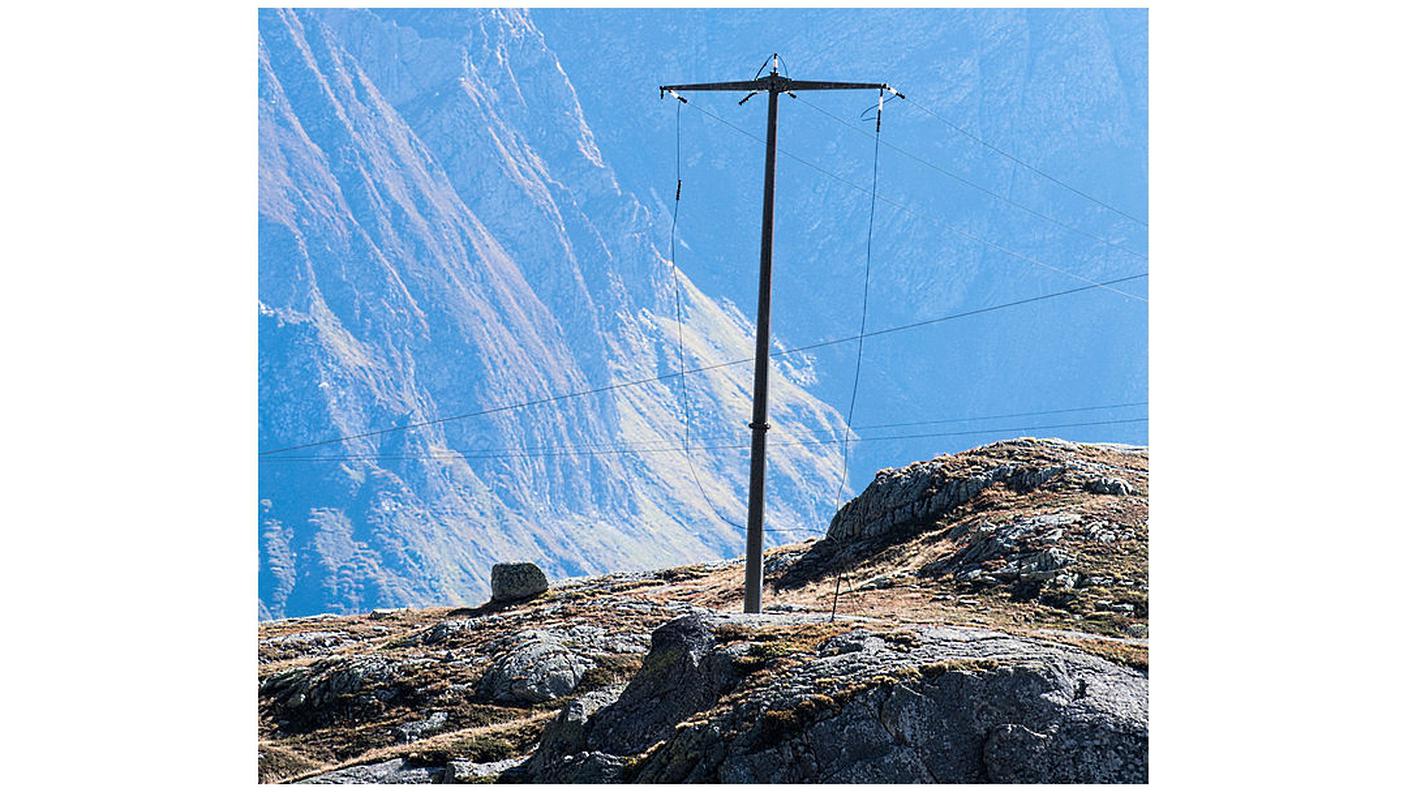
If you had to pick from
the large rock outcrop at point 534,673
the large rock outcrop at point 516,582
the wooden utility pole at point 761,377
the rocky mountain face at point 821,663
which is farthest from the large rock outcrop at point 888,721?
the large rock outcrop at point 516,582

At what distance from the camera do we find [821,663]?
20.4 metres

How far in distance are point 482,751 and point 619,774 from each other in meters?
5.17

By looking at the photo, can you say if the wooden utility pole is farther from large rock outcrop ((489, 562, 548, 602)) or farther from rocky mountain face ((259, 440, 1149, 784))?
large rock outcrop ((489, 562, 548, 602))

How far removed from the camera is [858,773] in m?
18.1

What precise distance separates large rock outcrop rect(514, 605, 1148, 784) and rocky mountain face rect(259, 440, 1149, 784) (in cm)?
3

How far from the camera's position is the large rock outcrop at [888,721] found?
1820 cm

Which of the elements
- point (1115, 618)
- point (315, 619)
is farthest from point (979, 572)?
point (315, 619)

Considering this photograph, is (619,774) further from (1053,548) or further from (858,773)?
(1053,548)

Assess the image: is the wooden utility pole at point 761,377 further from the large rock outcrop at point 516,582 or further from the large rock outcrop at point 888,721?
the large rock outcrop at point 516,582

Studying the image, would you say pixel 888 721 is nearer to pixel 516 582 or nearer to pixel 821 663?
pixel 821 663

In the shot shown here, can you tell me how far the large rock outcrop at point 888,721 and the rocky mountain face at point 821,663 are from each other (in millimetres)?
30

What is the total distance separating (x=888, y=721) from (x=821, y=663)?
6.78 ft

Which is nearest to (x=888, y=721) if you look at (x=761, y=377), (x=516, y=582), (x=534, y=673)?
(x=761, y=377)

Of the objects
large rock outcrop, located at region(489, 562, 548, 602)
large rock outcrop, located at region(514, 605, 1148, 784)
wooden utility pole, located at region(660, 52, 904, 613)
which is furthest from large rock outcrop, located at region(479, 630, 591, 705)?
large rock outcrop, located at region(489, 562, 548, 602)
